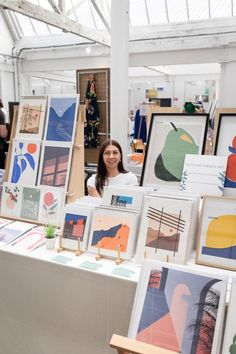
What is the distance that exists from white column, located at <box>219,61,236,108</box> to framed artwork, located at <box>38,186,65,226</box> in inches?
219

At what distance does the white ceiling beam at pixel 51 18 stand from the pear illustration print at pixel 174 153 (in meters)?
3.51

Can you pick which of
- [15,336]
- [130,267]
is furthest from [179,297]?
[15,336]

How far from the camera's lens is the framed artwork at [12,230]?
1924 mm

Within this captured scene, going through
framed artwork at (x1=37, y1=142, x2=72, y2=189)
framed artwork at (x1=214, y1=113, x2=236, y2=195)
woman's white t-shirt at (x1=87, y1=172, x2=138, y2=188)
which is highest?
framed artwork at (x1=214, y1=113, x2=236, y2=195)

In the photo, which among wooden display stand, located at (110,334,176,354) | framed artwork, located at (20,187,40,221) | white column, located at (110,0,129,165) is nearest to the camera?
wooden display stand, located at (110,334,176,354)

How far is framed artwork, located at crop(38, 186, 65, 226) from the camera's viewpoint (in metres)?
2.13

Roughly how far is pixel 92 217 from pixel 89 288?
358 mm

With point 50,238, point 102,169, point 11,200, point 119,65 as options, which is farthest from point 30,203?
point 119,65

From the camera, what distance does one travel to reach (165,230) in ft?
5.18

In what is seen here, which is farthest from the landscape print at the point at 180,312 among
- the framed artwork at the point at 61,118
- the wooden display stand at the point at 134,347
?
the framed artwork at the point at 61,118

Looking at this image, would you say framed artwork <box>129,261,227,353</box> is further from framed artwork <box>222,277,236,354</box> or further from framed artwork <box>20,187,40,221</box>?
framed artwork <box>20,187,40,221</box>

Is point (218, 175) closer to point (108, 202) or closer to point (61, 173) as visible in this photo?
point (108, 202)

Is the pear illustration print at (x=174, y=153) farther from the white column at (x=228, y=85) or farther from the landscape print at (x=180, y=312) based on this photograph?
the white column at (x=228, y=85)

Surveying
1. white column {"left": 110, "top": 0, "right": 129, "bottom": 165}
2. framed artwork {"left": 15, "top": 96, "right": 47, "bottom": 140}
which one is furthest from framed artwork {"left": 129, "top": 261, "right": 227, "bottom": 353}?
white column {"left": 110, "top": 0, "right": 129, "bottom": 165}
